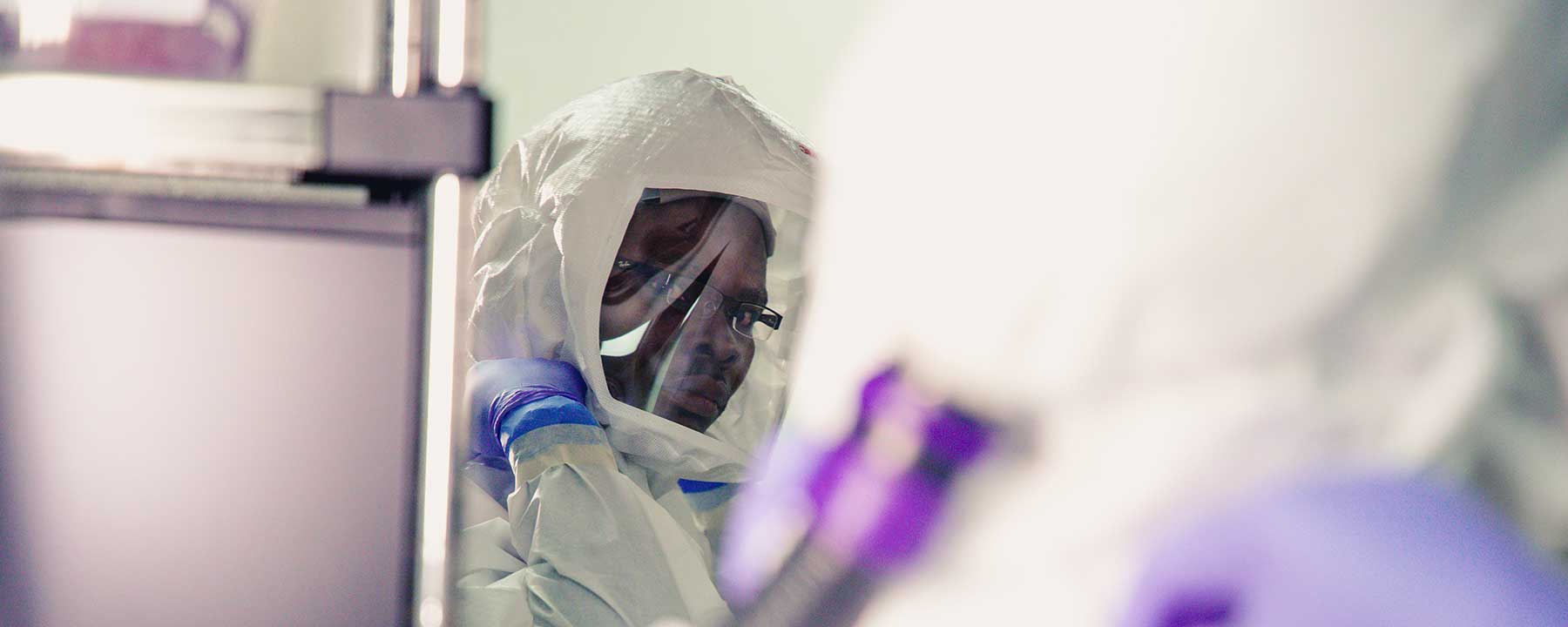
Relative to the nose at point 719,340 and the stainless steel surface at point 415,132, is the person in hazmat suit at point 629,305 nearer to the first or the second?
the nose at point 719,340

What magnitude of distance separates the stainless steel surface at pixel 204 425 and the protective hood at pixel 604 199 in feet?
1.87

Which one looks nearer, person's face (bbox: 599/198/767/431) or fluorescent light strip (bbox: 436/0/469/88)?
fluorescent light strip (bbox: 436/0/469/88)

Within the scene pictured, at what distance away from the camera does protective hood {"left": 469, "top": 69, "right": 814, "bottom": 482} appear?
1186 millimetres

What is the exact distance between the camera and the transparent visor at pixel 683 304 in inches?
46.0

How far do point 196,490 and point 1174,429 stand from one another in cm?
48

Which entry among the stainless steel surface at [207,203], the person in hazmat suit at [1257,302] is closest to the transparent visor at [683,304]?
the stainless steel surface at [207,203]

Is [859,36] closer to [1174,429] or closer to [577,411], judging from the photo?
[1174,429]

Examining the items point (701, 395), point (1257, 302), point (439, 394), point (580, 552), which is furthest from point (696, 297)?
point (1257, 302)

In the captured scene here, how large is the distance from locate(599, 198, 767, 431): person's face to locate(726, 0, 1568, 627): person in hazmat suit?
67cm

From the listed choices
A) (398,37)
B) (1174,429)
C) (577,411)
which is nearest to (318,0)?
(398,37)

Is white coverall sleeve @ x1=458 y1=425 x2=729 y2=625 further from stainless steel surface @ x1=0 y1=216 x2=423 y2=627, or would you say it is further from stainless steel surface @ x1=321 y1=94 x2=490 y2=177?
stainless steel surface @ x1=321 y1=94 x2=490 y2=177

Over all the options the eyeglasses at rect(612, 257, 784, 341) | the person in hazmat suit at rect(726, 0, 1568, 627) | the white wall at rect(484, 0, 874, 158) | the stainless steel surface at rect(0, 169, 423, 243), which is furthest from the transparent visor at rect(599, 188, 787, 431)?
the person in hazmat suit at rect(726, 0, 1568, 627)

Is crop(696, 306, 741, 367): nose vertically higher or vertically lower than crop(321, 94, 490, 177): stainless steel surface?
lower

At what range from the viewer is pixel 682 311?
45.6 inches
